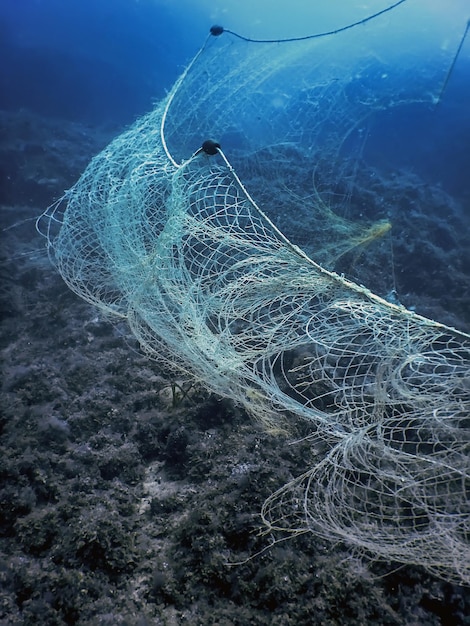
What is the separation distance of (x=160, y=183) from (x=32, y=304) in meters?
3.45

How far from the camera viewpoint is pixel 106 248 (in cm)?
420

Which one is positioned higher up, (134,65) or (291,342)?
(134,65)

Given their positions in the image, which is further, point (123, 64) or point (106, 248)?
point (123, 64)

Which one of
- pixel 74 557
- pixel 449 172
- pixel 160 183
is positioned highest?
pixel 160 183

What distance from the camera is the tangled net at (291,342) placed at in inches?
91.0

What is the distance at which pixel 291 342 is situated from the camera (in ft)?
9.74

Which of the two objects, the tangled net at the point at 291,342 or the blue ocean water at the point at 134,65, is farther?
the blue ocean water at the point at 134,65

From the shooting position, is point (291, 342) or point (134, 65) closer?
point (291, 342)

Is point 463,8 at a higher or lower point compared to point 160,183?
lower

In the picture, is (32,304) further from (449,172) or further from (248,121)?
(449,172)

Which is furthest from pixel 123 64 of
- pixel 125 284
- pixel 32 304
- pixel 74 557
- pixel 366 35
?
pixel 74 557

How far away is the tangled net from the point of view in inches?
91.0

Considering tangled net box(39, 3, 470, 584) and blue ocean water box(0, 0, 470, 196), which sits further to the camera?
blue ocean water box(0, 0, 470, 196)

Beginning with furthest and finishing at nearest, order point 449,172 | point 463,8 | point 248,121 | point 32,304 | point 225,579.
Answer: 1. point 463,8
2. point 449,172
3. point 248,121
4. point 32,304
5. point 225,579
